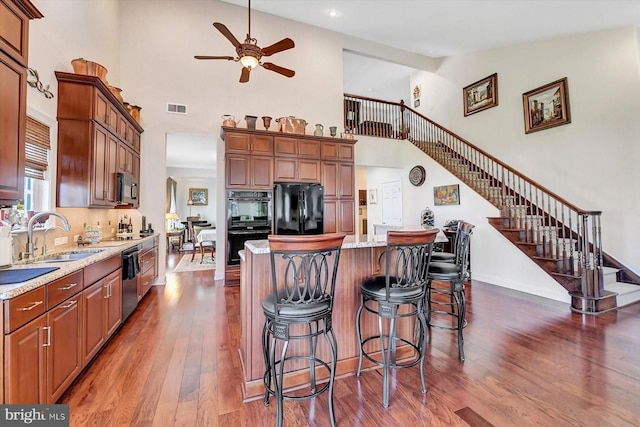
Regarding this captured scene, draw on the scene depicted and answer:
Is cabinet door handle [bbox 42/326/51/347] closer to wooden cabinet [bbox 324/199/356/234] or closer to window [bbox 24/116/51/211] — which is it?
window [bbox 24/116/51/211]

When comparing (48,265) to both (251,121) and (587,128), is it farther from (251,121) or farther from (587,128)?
(587,128)

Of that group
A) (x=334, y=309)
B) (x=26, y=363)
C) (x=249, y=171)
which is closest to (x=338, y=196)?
(x=249, y=171)

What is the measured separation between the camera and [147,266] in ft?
13.8

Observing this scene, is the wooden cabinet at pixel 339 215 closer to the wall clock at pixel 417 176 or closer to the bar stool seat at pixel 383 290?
the wall clock at pixel 417 176

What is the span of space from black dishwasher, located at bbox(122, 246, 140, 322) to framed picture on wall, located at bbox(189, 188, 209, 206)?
8.59m

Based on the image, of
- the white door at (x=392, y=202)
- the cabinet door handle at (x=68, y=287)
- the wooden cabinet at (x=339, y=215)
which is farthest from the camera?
the white door at (x=392, y=202)

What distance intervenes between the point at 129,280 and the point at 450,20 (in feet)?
21.8

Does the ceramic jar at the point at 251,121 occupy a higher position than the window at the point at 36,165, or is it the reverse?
the ceramic jar at the point at 251,121

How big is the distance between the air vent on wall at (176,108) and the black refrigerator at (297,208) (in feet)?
7.24

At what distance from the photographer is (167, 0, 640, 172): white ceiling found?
→ 167 inches

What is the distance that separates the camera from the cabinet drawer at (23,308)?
53.1 inches

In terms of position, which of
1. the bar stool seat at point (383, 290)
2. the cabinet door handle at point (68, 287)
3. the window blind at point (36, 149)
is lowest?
the bar stool seat at point (383, 290)

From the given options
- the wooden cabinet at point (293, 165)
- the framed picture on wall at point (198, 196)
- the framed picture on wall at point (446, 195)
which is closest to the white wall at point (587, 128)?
the framed picture on wall at point (446, 195)

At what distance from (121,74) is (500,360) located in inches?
266
